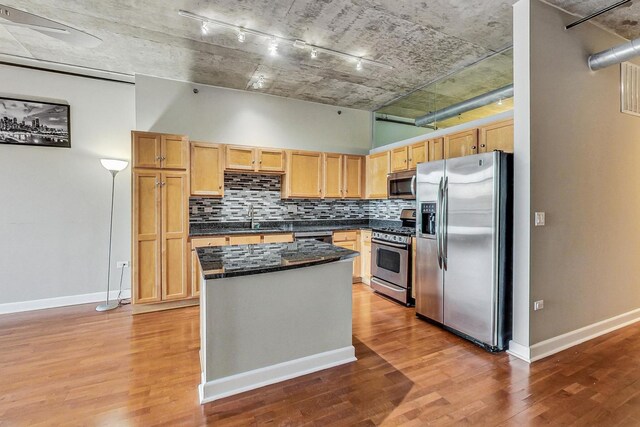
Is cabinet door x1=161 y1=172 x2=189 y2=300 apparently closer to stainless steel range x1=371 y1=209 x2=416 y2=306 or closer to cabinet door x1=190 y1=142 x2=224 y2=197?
cabinet door x1=190 y1=142 x2=224 y2=197

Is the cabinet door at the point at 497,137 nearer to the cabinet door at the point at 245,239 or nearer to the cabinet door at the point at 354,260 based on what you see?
the cabinet door at the point at 354,260

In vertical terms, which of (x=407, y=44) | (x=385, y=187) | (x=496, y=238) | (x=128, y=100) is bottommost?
(x=496, y=238)

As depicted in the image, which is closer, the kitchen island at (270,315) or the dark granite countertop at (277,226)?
the kitchen island at (270,315)

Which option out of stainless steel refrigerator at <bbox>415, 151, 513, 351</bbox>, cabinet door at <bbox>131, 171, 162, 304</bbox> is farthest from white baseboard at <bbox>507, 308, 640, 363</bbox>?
cabinet door at <bbox>131, 171, 162, 304</bbox>

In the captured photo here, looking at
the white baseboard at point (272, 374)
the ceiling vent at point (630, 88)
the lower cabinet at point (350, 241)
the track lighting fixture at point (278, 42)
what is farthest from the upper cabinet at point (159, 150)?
the ceiling vent at point (630, 88)

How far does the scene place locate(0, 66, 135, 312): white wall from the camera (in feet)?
12.0

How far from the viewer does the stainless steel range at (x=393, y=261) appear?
3863 millimetres

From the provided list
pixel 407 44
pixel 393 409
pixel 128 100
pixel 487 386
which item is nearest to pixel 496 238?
pixel 487 386

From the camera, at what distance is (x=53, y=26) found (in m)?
2.06

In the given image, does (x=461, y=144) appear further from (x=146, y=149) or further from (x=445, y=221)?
(x=146, y=149)

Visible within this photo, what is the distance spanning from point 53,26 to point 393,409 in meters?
3.44

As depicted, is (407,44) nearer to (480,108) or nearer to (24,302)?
(480,108)

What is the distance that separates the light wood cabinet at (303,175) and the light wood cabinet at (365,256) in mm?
988

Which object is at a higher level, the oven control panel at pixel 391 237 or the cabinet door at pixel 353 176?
the cabinet door at pixel 353 176
